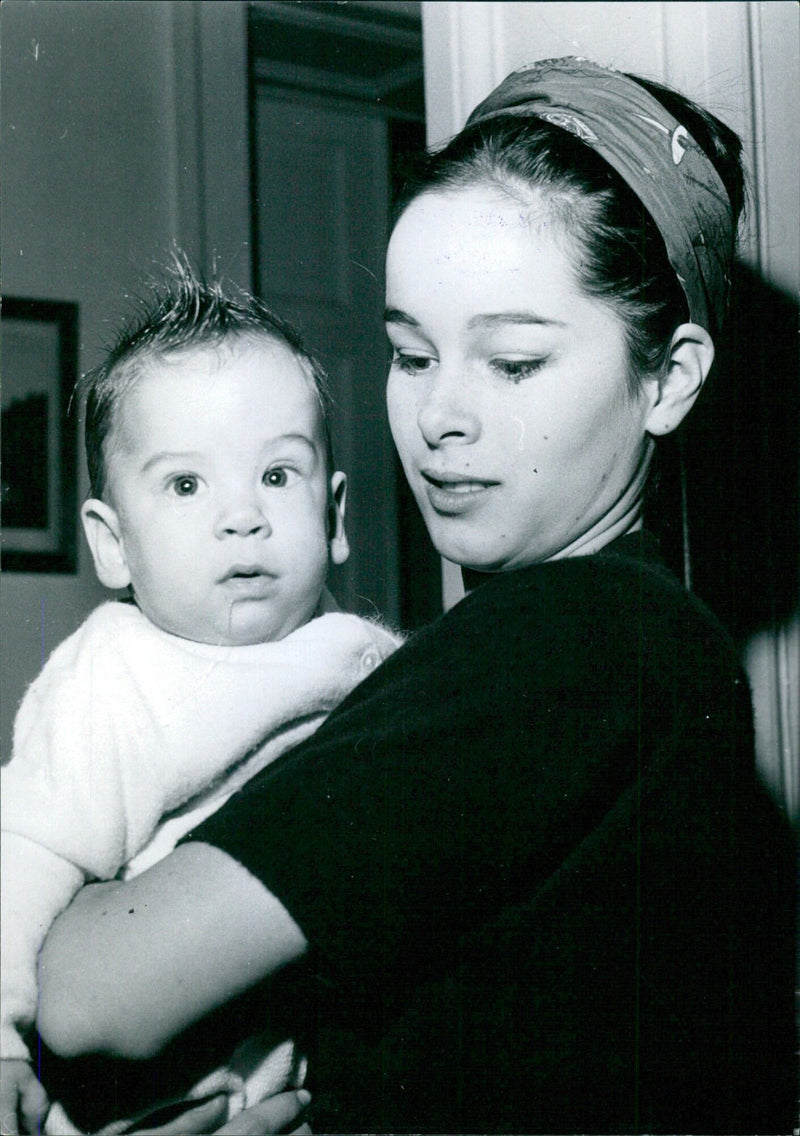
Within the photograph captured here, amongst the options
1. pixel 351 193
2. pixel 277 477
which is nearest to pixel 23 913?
pixel 277 477

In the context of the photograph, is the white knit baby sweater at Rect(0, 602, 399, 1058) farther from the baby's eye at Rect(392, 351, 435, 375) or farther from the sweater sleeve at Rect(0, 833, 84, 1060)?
the baby's eye at Rect(392, 351, 435, 375)

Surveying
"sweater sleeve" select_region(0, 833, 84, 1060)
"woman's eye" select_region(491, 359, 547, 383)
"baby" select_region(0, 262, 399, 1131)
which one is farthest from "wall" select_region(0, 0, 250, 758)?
"woman's eye" select_region(491, 359, 547, 383)

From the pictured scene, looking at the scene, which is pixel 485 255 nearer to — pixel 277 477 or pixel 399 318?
pixel 399 318

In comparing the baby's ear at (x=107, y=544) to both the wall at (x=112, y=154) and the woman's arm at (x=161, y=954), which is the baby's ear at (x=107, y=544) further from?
the woman's arm at (x=161, y=954)

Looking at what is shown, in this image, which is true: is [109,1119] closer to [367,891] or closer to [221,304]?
[367,891]

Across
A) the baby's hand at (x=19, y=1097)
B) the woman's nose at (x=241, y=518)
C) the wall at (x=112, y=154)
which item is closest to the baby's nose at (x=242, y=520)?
the woman's nose at (x=241, y=518)

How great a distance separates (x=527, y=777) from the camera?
22.6 inches

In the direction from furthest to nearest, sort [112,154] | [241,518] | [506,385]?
[112,154] → [241,518] → [506,385]

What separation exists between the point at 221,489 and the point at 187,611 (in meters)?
0.09

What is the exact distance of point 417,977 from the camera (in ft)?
2.00

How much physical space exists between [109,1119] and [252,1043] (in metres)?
0.10

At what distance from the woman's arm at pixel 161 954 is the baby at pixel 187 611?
0.07 meters

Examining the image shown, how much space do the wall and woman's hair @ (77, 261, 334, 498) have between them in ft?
0.36

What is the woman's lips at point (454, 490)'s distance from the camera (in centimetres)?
70
